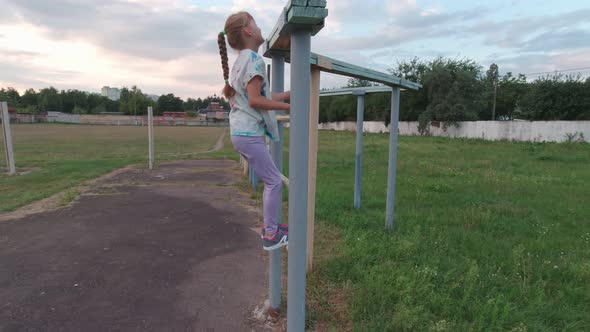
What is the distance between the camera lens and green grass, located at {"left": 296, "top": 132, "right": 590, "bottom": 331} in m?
2.22

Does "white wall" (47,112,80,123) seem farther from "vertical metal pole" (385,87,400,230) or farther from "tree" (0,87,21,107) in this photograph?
"vertical metal pole" (385,87,400,230)

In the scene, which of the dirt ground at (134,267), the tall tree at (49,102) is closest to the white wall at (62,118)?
the tall tree at (49,102)

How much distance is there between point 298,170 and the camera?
66.8 inches

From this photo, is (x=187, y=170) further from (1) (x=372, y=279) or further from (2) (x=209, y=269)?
(1) (x=372, y=279)

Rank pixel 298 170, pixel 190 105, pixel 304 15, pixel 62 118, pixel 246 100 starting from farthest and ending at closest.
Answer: pixel 190 105 < pixel 62 118 < pixel 246 100 < pixel 298 170 < pixel 304 15

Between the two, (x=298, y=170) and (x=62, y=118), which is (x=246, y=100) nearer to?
(x=298, y=170)

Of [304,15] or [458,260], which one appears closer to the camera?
[304,15]

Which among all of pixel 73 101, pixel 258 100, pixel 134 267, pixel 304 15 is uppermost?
pixel 73 101

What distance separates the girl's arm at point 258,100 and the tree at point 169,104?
11795 centimetres

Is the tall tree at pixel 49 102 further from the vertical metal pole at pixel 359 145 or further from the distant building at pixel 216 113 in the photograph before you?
the vertical metal pole at pixel 359 145

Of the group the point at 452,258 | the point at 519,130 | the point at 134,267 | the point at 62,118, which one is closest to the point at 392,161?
the point at 452,258

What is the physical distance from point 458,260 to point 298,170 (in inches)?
83.9

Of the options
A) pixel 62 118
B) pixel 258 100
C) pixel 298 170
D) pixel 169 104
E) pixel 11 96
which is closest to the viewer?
pixel 298 170

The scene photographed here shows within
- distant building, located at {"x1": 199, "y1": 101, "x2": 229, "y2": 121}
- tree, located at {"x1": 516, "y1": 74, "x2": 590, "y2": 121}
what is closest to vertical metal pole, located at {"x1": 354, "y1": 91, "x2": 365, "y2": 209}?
tree, located at {"x1": 516, "y1": 74, "x2": 590, "y2": 121}
